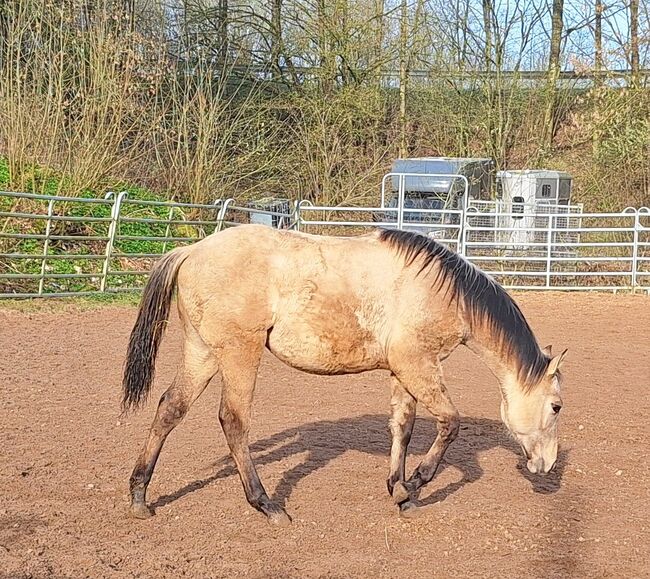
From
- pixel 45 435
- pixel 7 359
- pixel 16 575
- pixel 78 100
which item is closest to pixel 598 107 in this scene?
pixel 78 100

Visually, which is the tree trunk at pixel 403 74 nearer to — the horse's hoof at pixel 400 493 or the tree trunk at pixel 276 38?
the tree trunk at pixel 276 38

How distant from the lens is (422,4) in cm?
2236

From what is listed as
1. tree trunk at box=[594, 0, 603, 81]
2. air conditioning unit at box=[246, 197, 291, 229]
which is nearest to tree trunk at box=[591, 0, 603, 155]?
tree trunk at box=[594, 0, 603, 81]

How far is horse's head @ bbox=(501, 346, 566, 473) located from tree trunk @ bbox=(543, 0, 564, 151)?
18.4 metres

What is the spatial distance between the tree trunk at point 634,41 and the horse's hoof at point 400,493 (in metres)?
18.3

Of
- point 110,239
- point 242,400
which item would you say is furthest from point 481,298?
point 110,239

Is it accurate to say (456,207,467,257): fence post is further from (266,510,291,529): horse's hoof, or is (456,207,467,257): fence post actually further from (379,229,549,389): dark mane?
(266,510,291,529): horse's hoof

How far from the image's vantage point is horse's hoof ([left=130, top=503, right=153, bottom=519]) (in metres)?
4.16

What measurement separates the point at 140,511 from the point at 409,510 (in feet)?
4.62

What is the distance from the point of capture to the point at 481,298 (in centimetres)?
445

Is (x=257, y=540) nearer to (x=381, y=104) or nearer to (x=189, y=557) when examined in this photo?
(x=189, y=557)

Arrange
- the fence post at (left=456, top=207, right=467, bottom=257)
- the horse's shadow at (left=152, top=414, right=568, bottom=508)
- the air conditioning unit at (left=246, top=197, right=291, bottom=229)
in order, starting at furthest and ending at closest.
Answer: the air conditioning unit at (left=246, top=197, right=291, bottom=229) → the fence post at (left=456, top=207, right=467, bottom=257) → the horse's shadow at (left=152, top=414, right=568, bottom=508)

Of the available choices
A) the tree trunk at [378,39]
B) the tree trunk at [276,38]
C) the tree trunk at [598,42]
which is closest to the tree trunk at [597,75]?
the tree trunk at [598,42]

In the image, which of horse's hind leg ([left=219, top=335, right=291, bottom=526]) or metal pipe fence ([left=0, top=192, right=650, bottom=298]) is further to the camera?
metal pipe fence ([left=0, top=192, right=650, bottom=298])
